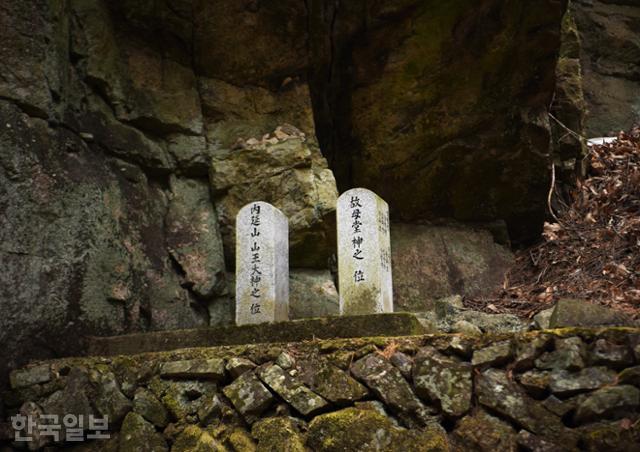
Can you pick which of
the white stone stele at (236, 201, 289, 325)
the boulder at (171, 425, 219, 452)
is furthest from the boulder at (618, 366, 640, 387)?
the white stone stele at (236, 201, 289, 325)

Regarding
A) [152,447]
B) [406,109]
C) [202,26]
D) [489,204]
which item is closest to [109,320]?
[152,447]

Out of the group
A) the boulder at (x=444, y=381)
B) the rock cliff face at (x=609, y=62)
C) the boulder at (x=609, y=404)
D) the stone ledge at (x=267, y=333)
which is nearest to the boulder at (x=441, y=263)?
the rock cliff face at (x=609, y=62)

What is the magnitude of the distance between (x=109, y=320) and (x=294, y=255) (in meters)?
2.33

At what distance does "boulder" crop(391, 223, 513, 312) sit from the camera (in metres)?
7.94

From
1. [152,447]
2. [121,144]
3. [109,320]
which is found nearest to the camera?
[152,447]

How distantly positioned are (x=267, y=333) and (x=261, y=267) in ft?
2.67

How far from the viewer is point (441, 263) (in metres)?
8.20

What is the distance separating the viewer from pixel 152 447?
4082 mm

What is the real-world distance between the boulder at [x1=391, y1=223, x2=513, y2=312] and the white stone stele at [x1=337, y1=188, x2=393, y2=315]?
9.84 ft

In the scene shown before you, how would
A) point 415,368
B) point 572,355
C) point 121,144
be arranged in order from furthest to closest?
point 121,144 → point 415,368 → point 572,355

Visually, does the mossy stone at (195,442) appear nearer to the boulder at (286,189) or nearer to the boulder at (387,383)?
the boulder at (387,383)

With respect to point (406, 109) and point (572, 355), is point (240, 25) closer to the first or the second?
point (406, 109)

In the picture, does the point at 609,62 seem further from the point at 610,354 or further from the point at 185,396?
the point at 185,396

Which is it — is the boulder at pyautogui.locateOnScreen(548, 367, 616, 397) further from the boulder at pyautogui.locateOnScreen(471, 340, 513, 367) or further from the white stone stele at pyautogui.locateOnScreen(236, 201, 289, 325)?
the white stone stele at pyautogui.locateOnScreen(236, 201, 289, 325)
